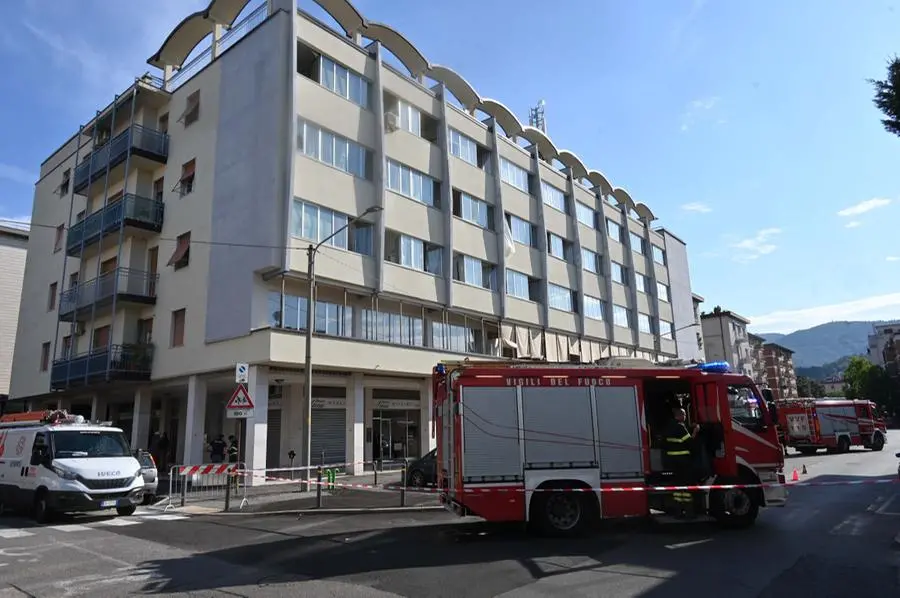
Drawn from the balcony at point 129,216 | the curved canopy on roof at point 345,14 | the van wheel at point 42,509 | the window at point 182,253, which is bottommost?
the van wheel at point 42,509

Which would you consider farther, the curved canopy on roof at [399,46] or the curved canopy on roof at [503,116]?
the curved canopy on roof at [503,116]

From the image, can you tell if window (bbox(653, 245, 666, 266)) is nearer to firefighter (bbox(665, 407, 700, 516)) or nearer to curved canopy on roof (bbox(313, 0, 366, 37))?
curved canopy on roof (bbox(313, 0, 366, 37))

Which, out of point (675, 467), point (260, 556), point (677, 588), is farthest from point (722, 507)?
point (260, 556)

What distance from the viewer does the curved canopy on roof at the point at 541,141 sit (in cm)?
3769

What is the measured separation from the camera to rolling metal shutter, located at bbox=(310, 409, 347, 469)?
80.0 ft

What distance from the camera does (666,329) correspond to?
51719mm

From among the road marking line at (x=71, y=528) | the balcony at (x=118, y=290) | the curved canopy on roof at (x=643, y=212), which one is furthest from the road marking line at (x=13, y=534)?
the curved canopy on roof at (x=643, y=212)

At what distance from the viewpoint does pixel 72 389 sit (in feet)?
100.0

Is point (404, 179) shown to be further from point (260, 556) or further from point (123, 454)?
point (260, 556)

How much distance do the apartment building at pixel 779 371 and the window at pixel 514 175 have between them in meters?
80.3

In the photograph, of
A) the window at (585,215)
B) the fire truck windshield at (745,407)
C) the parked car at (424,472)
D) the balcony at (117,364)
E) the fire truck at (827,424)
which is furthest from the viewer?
the window at (585,215)

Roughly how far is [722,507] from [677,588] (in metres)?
4.41

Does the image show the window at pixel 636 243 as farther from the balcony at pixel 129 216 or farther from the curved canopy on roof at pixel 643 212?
the balcony at pixel 129 216

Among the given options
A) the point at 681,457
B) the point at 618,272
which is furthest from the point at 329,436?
the point at 618,272
